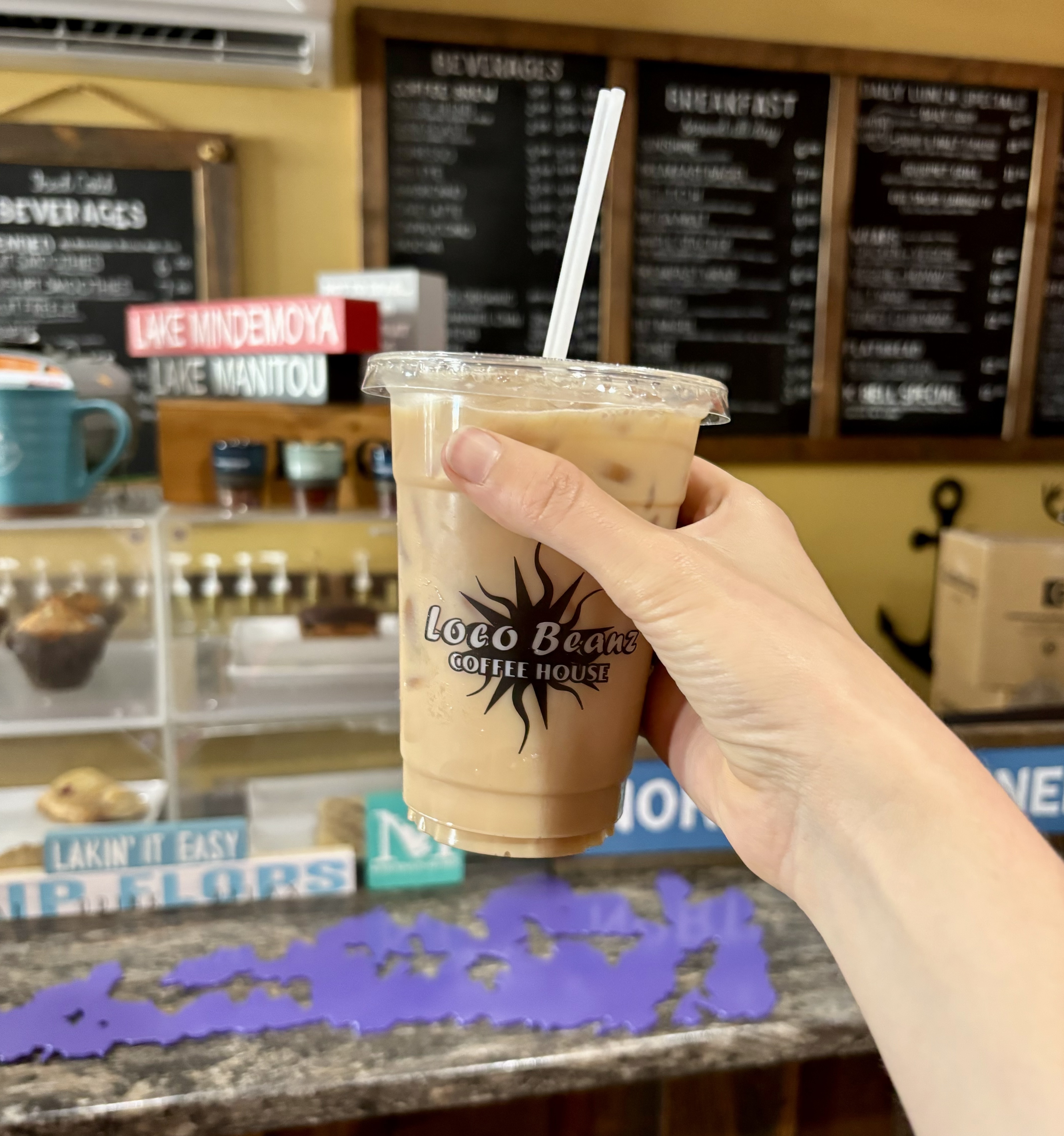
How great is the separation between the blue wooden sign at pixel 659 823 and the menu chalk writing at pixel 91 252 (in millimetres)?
1531

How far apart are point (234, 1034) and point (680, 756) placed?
76 centimetres

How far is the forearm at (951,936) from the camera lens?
Result: 65 cm

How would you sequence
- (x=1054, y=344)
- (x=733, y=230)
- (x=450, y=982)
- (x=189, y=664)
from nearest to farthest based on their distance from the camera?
(x=450, y=982) → (x=189, y=664) → (x=733, y=230) → (x=1054, y=344)

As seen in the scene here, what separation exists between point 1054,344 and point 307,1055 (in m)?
2.89

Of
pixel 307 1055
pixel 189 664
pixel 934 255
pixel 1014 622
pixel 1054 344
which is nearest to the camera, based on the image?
pixel 307 1055

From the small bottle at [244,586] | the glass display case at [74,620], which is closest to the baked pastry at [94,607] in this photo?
the glass display case at [74,620]

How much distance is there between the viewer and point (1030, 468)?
2926 mm

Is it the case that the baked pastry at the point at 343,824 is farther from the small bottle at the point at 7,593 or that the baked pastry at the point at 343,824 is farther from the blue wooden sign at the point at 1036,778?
the blue wooden sign at the point at 1036,778

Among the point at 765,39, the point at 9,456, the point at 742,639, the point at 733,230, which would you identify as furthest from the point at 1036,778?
the point at 765,39

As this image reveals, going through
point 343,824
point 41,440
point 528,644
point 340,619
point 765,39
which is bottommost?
point 343,824

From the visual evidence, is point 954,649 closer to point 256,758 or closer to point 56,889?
point 256,758

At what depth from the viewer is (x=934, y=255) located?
2.76 metres

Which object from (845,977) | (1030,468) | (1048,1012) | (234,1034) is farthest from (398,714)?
(1030,468)

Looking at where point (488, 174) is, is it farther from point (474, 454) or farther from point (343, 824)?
point (474, 454)
